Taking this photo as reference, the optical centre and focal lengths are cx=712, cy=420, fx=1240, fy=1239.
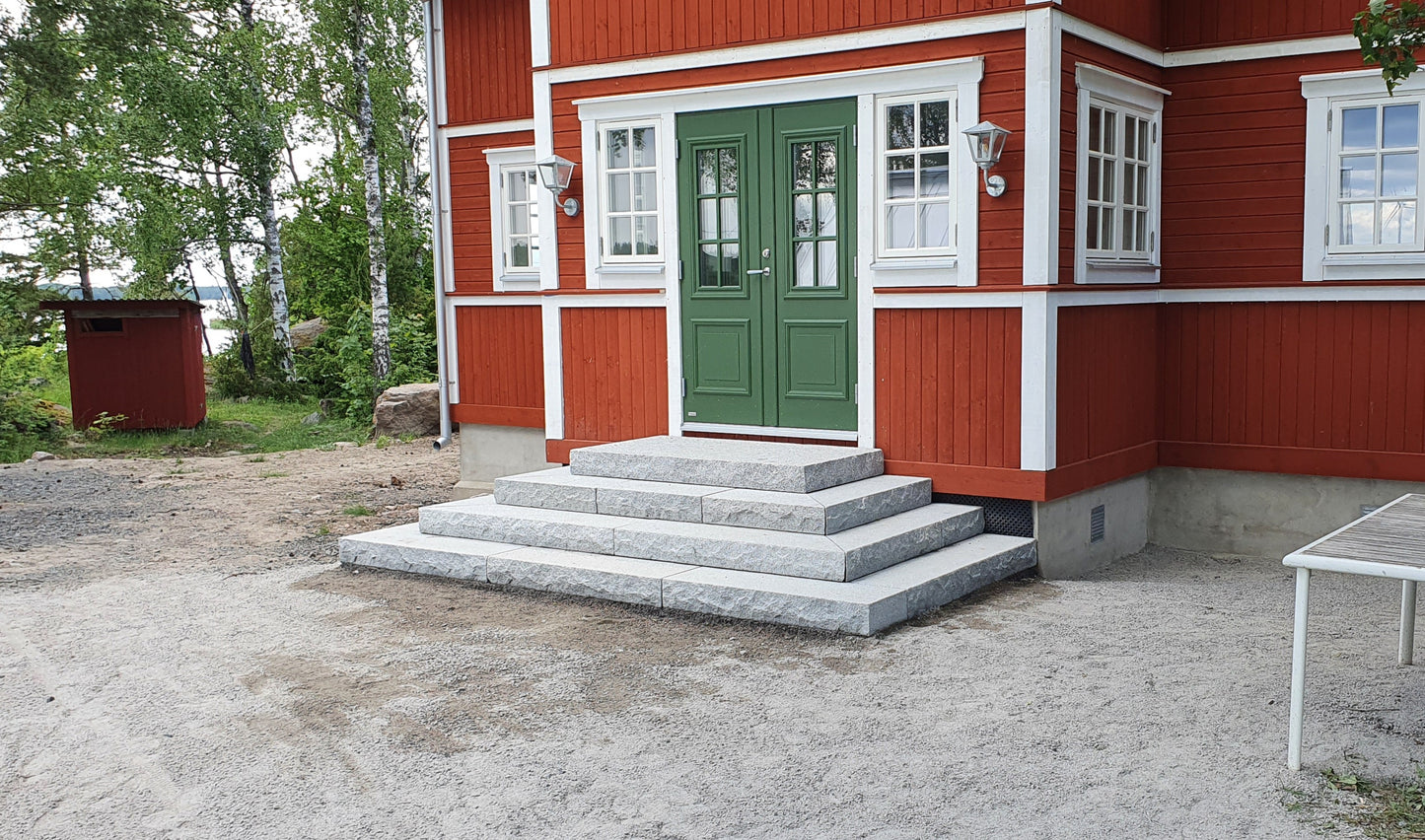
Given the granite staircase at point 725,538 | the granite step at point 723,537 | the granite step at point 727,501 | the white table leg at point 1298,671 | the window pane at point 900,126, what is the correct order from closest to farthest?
the white table leg at point 1298,671
the granite staircase at point 725,538
the granite step at point 723,537
the granite step at point 727,501
the window pane at point 900,126

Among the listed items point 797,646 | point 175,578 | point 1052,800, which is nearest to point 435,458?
point 175,578

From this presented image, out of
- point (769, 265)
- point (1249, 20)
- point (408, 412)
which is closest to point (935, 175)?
point (769, 265)

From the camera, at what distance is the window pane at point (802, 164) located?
809 cm

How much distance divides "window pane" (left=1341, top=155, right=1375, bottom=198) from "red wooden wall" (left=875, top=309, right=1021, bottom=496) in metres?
2.58

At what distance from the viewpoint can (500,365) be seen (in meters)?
11.0

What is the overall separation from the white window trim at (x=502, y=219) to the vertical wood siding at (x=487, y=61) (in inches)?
12.9

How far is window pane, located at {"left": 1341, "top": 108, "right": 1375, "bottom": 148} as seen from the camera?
794cm

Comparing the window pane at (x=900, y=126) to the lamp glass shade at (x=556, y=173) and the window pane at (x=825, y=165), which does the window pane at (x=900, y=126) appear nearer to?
the window pane at (x=825, y=165)

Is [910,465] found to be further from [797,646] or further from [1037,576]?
[797,646]

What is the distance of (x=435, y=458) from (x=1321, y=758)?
10.5m

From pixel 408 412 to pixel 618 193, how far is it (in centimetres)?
709

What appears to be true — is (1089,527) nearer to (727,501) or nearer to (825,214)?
A: (727,501)

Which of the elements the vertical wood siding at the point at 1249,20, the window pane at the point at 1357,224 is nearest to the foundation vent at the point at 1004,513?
the window pane at the point at 1357,224

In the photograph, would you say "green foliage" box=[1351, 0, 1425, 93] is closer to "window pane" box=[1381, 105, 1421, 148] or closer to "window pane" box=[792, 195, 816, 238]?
"window pane" box=[1381, 105, 1421, 148]
